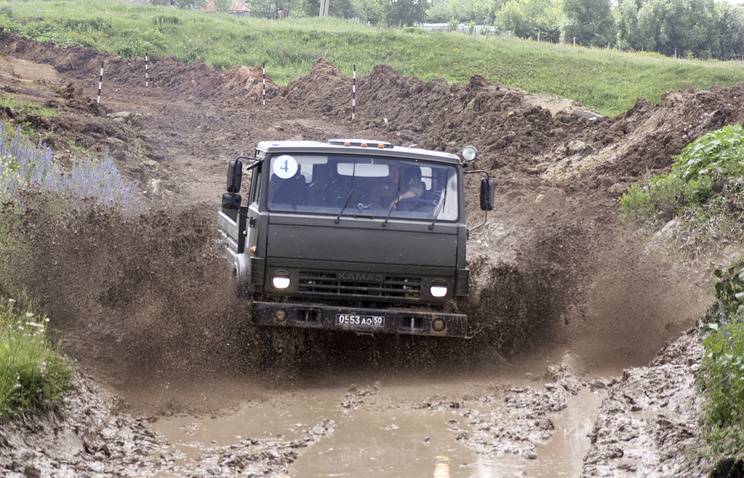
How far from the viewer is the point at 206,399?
9375mm

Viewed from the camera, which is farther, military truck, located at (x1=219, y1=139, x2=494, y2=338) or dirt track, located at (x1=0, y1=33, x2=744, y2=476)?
military truck, located at (x1=219, y1=139, x2=494, y2=338)

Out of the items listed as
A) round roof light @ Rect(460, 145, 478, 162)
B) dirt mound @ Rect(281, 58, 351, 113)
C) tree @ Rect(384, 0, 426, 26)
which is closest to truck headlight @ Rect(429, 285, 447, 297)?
round roof light @ Rect(460, 145, 478, 162)

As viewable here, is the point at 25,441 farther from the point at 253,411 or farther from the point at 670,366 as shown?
the point at 670,366

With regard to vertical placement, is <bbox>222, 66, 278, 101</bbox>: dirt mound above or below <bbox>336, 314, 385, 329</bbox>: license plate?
above

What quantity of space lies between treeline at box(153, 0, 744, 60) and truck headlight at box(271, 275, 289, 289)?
202 ft

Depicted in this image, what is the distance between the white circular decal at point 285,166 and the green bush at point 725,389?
158 inches

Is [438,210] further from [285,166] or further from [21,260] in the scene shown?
[21,260]

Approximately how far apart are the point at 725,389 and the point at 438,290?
3421 millimetres

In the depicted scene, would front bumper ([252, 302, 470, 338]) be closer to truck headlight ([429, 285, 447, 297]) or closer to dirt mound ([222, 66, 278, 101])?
truck headlight ([429, 285, 447, 297])

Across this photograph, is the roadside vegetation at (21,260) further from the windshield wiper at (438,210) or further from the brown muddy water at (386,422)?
the windshield wiper at (438,210)

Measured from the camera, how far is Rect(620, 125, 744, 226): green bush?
48.5 ft

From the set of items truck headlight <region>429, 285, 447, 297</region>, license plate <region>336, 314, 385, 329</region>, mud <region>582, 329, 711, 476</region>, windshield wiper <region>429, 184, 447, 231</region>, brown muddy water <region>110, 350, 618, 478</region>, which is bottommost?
brown muddy water <region>110, 350, 618, 478</region>

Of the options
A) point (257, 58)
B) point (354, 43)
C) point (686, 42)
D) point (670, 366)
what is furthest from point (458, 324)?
point (686, 42)

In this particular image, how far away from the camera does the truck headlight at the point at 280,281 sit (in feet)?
33.0
